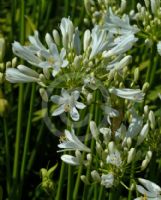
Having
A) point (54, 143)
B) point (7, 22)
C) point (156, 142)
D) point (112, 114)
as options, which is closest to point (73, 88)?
point (112, 114)

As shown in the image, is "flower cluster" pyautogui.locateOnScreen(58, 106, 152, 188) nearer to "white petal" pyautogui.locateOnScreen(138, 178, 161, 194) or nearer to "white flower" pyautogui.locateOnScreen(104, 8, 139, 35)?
"white petal" pyautogui.locateOnScreen(138, 178, 161, 194)

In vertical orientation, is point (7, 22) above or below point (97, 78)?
above

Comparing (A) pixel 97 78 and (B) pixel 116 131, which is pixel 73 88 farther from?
(B) pixel 116 131

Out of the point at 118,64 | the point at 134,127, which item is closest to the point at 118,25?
the point at 118,64

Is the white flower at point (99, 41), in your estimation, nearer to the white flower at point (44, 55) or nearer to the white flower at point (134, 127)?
the white flower at point (44, 55)

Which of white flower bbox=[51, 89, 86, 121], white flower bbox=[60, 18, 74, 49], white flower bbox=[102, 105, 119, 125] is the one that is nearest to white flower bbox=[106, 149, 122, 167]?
white flower bbox=[102, 105, 119, 125]

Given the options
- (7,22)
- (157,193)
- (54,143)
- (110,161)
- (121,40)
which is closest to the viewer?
(110,161)

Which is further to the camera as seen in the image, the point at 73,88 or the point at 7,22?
the point at 7,22
